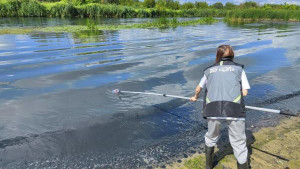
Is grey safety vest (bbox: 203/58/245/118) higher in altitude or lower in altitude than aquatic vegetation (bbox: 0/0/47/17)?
lower

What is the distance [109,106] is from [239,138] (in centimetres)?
401

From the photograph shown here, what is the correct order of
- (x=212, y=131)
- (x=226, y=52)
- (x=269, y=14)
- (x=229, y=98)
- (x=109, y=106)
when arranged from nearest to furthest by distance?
(x=229, y=98), (x=226, y=52), (x=212, y=131), (x=109, y=106), (x=269, y=14)

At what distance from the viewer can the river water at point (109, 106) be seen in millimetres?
4273

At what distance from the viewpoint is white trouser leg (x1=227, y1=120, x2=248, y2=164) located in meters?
3.14

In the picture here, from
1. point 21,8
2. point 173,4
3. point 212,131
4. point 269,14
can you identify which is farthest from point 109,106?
point 173,4

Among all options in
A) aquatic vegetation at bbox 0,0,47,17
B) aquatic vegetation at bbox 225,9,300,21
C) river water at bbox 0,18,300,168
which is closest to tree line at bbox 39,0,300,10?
aquatic vegetation at bbox 0,0,47,17

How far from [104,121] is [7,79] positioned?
210 inches

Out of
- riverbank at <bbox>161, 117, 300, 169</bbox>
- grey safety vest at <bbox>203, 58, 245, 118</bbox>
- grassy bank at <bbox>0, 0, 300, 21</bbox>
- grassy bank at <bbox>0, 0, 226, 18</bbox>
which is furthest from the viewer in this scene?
grassy bank at <bbox>0, 0, 226, 18</bbox>

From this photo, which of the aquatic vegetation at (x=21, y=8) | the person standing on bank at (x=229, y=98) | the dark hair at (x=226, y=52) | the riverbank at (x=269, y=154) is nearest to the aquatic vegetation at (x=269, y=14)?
the aquatic vegetation at (x=21, y=8)

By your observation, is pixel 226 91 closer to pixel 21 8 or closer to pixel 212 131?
pixel 212 131

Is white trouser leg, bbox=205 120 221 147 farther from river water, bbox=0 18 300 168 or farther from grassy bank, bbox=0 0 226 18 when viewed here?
grassy bank, bbox=0 0 226 18

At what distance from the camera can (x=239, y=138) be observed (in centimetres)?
315

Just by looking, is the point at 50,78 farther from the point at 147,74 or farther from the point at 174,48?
the point at 174,48

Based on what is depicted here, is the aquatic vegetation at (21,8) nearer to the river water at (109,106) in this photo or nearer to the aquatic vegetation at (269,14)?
the river water at (109,106)
